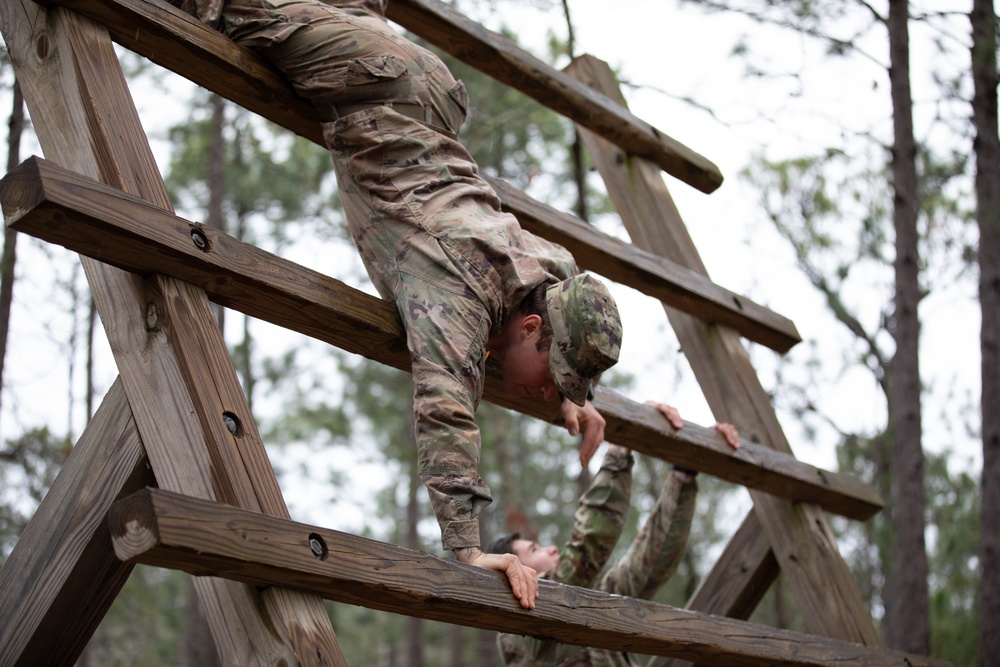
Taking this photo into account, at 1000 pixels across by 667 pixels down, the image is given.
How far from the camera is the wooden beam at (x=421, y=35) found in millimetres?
2299

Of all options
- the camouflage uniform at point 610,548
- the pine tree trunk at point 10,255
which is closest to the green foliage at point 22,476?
the pine tree trunk at point 10,255

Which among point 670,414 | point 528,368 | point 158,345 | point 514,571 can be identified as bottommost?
point 514,571

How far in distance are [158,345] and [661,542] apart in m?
2.16

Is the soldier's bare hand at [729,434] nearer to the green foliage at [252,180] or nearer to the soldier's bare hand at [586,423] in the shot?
the soldier's bare hand at [586,423]

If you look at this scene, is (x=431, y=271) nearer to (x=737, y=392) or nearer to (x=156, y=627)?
(x=737, y=392)

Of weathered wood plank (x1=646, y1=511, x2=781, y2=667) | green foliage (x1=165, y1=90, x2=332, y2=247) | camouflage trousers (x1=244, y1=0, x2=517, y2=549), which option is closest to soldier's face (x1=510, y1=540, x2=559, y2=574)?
weathered wood plank (x1=646, y1=511, x2=781, y2=667)

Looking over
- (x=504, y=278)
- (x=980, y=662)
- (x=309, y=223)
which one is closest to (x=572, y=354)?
(x=504, y=278)

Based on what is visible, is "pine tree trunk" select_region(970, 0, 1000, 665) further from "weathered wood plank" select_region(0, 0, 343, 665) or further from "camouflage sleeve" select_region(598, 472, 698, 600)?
"weathered wood plank" select_region(0, 0, 343, 665)

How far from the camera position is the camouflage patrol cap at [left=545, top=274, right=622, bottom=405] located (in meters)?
2.40

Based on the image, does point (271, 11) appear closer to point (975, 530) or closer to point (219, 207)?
point (219, 207)

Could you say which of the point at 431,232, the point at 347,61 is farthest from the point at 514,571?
the point at 347,61

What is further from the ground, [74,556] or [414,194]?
[414,194]

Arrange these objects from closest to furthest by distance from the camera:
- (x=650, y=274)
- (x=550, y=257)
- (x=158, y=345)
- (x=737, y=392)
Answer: (x=158, y=345) < (x=550, y=257) < (x=650, y=274) < (x=737, y=392)

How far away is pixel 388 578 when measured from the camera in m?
1.85
